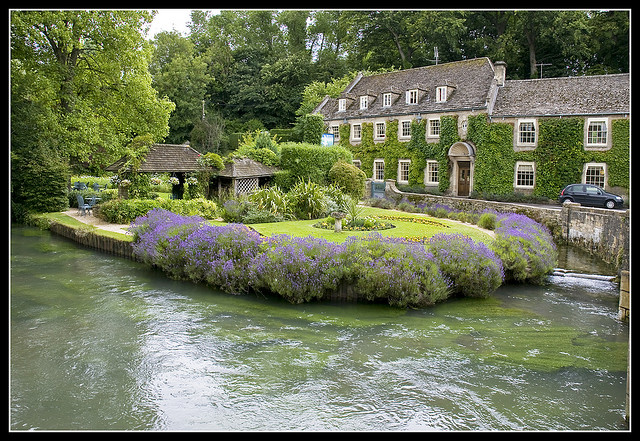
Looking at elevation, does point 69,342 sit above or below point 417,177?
below

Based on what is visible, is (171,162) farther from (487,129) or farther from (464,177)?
(487,129)

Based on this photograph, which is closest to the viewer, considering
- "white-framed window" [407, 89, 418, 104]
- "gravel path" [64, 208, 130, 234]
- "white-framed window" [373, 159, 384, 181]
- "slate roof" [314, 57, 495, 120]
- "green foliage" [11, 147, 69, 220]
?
"gravel path" [64, 208, 130, 234]

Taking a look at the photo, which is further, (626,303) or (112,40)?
(112,40)

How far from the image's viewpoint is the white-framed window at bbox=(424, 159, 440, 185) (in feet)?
116

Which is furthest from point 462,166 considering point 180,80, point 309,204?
point 180,80

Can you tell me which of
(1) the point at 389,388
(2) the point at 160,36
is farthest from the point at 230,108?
(1) the point at 389,388

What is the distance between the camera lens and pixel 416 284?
1193 cm

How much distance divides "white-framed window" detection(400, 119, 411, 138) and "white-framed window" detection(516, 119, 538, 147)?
7798 millimetres

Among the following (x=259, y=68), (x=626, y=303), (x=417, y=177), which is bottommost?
(x=626, y=303)

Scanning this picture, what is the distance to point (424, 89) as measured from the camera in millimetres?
36188

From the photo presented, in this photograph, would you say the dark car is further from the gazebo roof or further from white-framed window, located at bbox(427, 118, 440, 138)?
the gazebo roof

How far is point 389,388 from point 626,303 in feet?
20.3

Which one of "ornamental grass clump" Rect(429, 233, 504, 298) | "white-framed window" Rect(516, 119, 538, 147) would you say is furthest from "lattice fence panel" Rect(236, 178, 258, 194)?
"white-framed window" Rect(516, 119, 538, 147)

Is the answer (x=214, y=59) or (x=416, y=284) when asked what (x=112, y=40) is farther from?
(x=214, y=59)
